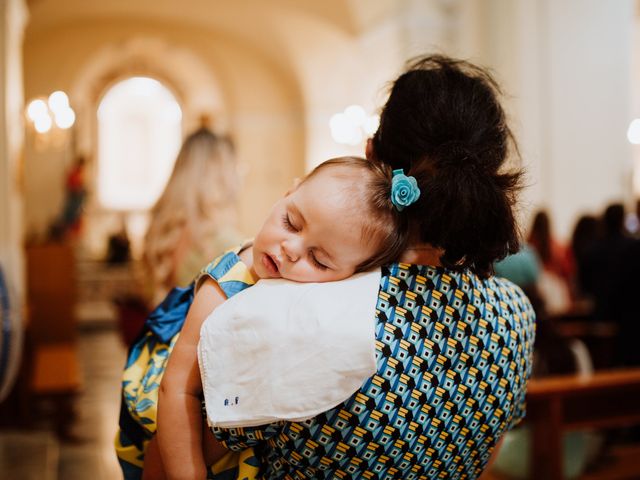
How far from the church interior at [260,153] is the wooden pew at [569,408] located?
0.01 metres

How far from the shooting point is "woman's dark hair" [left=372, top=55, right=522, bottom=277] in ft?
4.57

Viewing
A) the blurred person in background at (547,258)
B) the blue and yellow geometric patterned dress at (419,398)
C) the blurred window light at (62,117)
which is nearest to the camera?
the blue and yellow geometric patterned dress at (419,398)

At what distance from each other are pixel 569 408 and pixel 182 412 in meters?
2.92

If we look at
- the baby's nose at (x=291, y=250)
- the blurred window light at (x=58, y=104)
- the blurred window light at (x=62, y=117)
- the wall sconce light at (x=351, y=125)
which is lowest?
the baby's nose at (x=291, y=250)

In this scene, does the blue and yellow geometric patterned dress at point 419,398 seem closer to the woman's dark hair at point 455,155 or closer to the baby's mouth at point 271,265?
the woman's dark hair at point 455,155

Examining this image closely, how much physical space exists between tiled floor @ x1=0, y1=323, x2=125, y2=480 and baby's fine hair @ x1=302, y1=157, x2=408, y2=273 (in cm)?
463

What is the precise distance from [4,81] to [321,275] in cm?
785

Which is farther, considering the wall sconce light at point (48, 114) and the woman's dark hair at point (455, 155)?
the wall sconce light at point (48, 114)

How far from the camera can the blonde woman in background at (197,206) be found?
3.38m

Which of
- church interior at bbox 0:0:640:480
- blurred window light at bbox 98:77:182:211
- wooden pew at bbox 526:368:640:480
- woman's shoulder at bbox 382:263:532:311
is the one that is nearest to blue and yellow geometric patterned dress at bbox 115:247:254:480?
woman's shoulder at bbox 382:263:532:311

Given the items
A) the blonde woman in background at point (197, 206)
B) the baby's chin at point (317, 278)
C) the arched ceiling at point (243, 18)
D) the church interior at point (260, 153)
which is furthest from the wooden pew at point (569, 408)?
the arched ceiling at point (243, 18)

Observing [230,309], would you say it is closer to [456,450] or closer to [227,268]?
[227,268]

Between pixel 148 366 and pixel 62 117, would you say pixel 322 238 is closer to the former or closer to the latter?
pixel 148 366

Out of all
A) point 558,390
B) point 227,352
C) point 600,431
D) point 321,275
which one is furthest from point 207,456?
point 600,431
